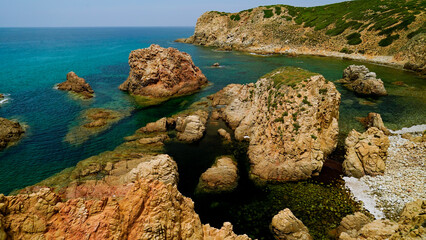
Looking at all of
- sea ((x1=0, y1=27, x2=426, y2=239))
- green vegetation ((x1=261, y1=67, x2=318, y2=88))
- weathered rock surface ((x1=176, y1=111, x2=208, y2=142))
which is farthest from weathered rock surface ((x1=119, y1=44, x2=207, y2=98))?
green vegetation ((x1=261, y1=67, x2=318, y2=88))

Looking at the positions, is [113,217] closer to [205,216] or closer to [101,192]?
[205,216]

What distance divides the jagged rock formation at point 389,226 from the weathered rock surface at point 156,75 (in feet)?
174

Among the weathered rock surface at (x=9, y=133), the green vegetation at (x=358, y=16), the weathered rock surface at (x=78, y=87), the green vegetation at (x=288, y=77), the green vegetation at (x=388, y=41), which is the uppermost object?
the green vegetation at (x=358, y=16)

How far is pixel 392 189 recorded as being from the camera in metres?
25.5

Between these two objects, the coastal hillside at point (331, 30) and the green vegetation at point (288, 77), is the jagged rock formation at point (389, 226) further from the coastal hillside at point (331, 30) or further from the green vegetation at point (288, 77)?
the coastal hillside at point (331, 30)

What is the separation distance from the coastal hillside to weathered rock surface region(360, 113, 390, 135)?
5695 centimetres

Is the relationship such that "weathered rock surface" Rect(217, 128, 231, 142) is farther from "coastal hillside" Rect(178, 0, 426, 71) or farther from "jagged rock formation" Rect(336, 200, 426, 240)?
Result: "coastal hillside" Rect(178, 0, 426, 71)

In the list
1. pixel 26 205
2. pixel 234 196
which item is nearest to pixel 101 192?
pixel 26 205

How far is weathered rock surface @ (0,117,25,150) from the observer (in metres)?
38.1

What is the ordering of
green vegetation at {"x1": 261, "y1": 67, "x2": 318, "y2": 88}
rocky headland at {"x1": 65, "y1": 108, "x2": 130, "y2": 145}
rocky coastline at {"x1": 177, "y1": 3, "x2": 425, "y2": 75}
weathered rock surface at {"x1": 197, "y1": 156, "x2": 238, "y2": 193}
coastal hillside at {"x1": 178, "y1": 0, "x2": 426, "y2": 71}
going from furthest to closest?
coastal hillside at {"x1": 178, "y1": 0, "x2": 426, "y2": 71} < rocky coastline at {"x1": 177, "y1": 3, "x2": 425, "y2": 75} < rocky headland at {"x1": 65, "y1": 108, "x2": 130, "y2": 145} < green vegetation at {"x1": 261, "y1": 67, "x2": 318, "y2": 88} < weathered rock surface at {"x1": 197, "y1": 156, "x2": 238, "y2": 193}

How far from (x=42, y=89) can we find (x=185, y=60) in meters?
47.9

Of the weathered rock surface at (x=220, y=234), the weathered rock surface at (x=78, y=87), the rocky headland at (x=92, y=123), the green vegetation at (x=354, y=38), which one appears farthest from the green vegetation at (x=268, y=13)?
the weathered rock surface at (x=220, y=234)

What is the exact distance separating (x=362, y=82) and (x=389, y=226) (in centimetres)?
5501

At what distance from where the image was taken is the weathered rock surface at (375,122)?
38881 mm
